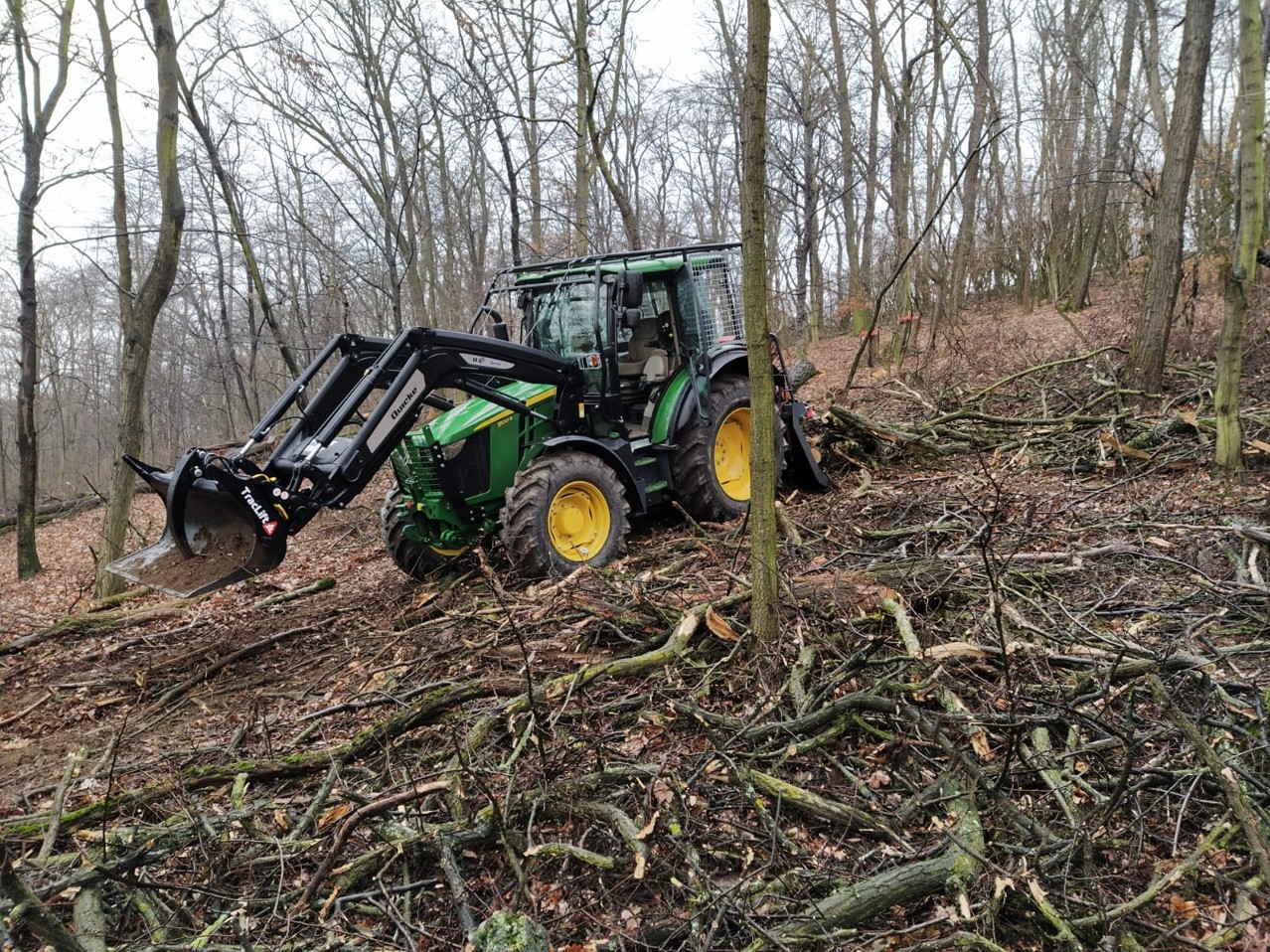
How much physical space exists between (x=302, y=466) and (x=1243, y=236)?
7068mm

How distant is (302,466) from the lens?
5395 millimetres

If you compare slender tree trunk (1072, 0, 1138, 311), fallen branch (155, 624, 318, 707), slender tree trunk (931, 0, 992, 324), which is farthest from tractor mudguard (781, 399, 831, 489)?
slender tree trunk (1072, 0, 1138, 311)

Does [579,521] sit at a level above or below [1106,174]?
below

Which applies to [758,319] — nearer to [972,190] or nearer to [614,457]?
[614,457]

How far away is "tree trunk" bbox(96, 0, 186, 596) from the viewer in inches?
348

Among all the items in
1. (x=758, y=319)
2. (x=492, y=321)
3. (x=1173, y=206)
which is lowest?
(x=758, y=319)

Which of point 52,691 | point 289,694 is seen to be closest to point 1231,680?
point 289,694

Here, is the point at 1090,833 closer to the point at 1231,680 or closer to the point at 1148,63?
the point at 1231,680

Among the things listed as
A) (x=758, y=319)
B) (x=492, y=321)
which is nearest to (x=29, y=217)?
(x=492, y=321)

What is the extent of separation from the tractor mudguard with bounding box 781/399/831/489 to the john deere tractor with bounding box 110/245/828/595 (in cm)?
2

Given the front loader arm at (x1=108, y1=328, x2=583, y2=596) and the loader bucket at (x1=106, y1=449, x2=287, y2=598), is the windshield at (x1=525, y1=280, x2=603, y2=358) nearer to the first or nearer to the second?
the front loader arm at (x1=108, y1=328, x2=583, y2=596)

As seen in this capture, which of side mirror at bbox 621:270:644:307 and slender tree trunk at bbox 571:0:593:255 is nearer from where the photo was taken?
side mirror at bbox 621:270:644:307

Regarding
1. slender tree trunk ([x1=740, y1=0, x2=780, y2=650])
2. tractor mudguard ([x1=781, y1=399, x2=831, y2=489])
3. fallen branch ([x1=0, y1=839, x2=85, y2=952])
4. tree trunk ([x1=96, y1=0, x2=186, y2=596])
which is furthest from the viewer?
tree trunk ([x1=96, y1=0, x2=186, y2=596])

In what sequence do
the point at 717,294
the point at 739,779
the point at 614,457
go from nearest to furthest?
1. the point at 739,779
2. the point at 614,457
3. the point at 717,294
